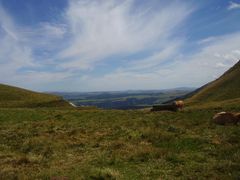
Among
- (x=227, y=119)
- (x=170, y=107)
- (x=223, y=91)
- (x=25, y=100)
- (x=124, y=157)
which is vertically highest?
(x=223, y=91)

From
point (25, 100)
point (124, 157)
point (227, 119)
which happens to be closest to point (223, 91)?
point (25, 100)

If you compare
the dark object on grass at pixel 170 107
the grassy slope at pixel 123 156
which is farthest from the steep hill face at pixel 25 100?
the grassy slope at pixel 123 156

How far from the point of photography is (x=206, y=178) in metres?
10.5

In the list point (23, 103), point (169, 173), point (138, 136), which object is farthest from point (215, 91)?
point (169, 173)

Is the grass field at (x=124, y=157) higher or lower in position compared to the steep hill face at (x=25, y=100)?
lower

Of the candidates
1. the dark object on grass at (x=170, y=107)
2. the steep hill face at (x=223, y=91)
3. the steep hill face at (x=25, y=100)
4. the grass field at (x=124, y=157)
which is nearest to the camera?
the grass field at (x=124, y=157)

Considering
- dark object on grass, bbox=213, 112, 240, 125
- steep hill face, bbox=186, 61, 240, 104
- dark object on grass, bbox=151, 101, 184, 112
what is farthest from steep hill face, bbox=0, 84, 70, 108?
dark object on grass, bbox=213, 112, 240, 125

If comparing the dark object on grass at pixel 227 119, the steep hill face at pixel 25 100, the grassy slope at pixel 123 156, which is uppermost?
the steep hill face at pixel 25 100

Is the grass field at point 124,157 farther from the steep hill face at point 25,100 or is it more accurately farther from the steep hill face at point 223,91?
the steep hill face at point 223,91

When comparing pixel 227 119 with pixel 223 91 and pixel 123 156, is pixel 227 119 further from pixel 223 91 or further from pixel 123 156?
pixel 223 91

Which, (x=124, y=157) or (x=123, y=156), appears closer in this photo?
(x=124, y=157)

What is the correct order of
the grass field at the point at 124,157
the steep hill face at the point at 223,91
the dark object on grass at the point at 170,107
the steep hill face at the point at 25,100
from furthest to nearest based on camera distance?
the steep hill face at the point at 223,91
the steep hill face at the point at 25,100
the dark object on grass at the point at 170,107
the grass field at the point at 124,157

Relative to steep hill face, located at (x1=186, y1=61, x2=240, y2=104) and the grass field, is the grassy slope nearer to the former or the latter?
the grass field

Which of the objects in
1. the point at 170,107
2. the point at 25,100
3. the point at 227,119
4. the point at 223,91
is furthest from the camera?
the point at 223,91
